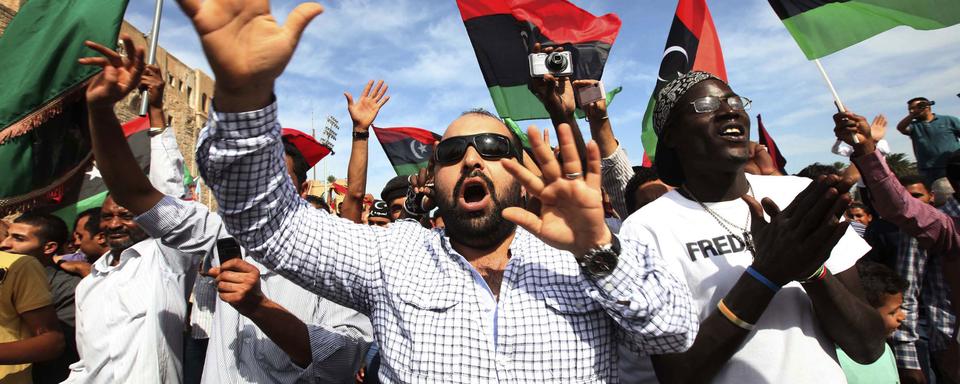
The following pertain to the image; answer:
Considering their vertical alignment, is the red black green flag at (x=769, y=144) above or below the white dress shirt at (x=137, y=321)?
above

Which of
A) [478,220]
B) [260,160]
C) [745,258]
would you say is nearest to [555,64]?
[478,220]

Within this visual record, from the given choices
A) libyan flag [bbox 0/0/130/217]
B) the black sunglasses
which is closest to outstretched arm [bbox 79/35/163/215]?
the black sunglasses

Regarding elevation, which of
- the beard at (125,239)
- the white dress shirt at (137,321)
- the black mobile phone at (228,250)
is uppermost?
the black mobile phone at (228,250)

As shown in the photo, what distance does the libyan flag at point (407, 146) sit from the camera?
26.2 feet

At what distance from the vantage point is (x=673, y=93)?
2.22m

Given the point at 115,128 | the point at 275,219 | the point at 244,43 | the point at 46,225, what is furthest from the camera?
the point at 46,225

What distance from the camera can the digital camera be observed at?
268cm

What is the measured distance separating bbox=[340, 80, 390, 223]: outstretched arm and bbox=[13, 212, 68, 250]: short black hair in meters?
2.50

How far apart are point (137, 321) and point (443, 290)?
1799 mm

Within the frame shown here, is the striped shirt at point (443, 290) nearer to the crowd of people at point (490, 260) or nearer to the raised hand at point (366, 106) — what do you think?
the crowd of people at point (490, 260)

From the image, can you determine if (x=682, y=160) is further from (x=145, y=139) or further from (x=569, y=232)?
(x=145, y=139)

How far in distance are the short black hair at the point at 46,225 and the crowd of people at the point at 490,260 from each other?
45.4 inches

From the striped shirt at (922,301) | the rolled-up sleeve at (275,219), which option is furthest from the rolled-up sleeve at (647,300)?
the striped shirt at (922,301)

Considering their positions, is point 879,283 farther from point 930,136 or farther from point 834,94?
point 930,136
